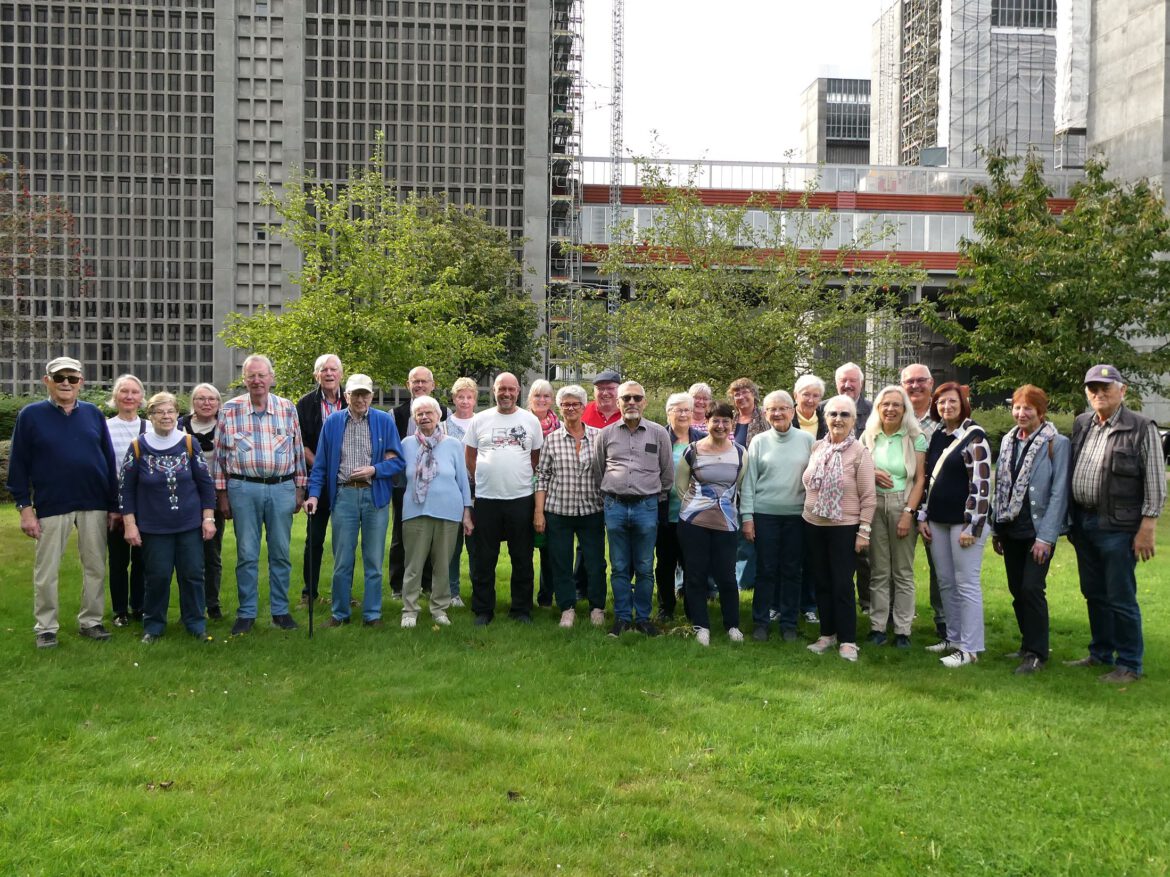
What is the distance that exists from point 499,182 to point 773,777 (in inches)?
1405

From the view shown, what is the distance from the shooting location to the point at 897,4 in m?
69.4

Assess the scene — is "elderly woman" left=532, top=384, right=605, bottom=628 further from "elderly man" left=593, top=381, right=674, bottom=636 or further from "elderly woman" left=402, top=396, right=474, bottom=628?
"elderly woman" left=402, top=396, right=474, bottom=628

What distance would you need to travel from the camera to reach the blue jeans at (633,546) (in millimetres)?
7273

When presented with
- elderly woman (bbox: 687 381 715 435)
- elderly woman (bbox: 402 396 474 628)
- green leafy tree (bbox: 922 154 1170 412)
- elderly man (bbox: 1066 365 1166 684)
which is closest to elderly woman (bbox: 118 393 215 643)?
elderly woman (bbox: 402 396 474 628)

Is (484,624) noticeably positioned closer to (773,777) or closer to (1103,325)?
(773,777)

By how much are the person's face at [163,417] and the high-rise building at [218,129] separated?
3073 cm

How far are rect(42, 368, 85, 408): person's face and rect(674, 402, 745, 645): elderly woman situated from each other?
4.34m

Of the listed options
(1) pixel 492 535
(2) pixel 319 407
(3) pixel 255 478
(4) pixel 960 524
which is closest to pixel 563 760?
(1) pixel 492 535

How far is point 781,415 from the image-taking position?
718 centimetres

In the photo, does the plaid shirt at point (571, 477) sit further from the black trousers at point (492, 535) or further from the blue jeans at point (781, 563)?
the blue jeans at point (781, 563)

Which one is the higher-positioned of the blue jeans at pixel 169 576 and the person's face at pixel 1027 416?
the person's face at pixel 1027 416

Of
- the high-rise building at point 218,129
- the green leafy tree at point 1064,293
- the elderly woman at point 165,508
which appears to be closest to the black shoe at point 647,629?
the elderly woman at point 165,508

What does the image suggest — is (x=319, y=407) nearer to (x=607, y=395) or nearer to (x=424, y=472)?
(x=424, y=472)

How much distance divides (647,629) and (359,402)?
2.76m
